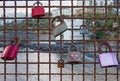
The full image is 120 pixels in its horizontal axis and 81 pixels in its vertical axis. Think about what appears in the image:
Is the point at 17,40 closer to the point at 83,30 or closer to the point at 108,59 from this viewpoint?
the point at 83,30

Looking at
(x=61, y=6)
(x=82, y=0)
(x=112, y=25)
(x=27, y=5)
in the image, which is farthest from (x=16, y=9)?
(x=112, y=25)

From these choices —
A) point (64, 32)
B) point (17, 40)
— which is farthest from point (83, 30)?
point (17, 40)

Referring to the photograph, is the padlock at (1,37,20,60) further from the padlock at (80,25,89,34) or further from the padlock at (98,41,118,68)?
the padlock at (98,41,118,68)

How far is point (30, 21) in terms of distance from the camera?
233 centimetres

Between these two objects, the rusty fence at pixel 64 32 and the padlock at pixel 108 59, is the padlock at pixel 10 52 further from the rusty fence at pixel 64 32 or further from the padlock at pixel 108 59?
the padlock at pixel 108 59

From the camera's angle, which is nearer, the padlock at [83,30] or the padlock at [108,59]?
the padlock at [108,59]

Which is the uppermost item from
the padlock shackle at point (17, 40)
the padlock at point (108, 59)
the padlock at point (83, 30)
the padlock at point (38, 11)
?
the padlock at point (38, 11)

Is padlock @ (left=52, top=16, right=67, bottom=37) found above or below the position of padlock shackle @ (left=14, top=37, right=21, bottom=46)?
above

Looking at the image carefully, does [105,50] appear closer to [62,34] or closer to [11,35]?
[62,34]

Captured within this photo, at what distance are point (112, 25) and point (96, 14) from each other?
0.44 ft

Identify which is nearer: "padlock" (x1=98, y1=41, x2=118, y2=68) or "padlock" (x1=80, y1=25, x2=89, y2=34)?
"padlock" (x1=98, y1=41, x2=118, y2=68)

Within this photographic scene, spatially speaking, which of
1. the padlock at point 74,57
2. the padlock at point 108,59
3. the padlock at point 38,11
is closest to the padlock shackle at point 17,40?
the padlock at point 38,11

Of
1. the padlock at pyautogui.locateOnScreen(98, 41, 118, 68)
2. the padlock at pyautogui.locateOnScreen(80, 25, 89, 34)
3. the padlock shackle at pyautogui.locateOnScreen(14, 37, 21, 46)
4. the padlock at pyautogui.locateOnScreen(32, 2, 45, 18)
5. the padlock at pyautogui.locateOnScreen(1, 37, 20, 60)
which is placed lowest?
the padlock at pyautogui.locateOnScreen(98, 41, 118, 68)

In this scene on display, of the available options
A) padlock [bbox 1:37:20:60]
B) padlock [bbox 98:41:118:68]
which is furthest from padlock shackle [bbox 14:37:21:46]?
padlock [bbox 98:41:118:68]
